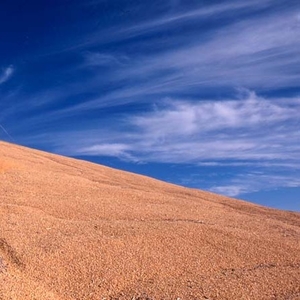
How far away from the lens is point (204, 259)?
30.5ft

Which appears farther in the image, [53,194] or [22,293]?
[53,194]

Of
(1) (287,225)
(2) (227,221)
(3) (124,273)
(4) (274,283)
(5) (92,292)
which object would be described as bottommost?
Result: (5) (92,292)

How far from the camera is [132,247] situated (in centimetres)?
944

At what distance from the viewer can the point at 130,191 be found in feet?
49.6

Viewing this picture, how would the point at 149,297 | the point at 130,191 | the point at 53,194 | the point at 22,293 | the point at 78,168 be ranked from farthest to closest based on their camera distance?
the point at 78,168, the point at 130,191, the point at 53,194, the point at 149,297, the point at 22,293

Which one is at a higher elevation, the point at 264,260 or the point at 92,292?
the point at 264,260

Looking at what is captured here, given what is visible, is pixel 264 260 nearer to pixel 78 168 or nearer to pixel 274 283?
pixel 274 283

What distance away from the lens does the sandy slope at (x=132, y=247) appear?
7.92 metres

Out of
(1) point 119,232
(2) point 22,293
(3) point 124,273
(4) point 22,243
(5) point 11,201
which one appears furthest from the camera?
(5) point 11,201

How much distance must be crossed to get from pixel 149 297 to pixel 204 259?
1980 mm

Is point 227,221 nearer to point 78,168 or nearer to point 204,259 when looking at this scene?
point 204,259

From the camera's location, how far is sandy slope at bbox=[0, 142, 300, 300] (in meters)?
7.92

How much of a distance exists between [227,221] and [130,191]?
3.71m

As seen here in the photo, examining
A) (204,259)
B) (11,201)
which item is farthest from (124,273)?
(11,201)
